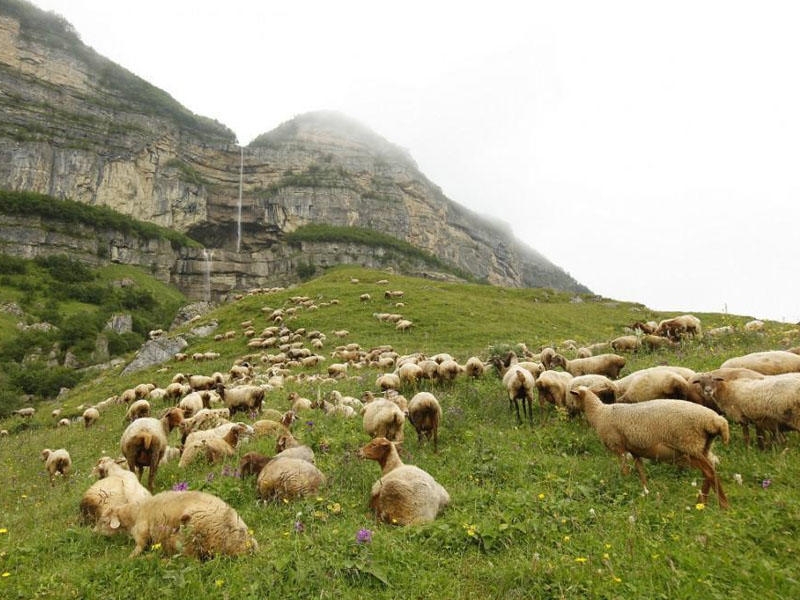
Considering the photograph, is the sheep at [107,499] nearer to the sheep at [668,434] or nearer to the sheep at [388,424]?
the sheep at [388,424]

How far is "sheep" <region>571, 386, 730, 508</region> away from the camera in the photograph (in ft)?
21.2

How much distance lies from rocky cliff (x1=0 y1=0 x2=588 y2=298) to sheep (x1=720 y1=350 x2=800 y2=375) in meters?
120

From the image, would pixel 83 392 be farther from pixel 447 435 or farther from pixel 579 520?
pixel 579 520

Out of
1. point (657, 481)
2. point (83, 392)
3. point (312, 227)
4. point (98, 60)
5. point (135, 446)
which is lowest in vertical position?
point (83, 392)

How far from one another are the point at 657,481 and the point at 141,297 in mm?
102614

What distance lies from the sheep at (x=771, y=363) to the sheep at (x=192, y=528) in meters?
10.4

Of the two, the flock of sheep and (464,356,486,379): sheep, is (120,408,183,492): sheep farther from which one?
(464,356,486,379): sheep

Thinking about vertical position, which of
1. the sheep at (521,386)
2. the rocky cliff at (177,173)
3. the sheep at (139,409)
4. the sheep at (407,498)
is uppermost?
the rocky cliff at (177,173)

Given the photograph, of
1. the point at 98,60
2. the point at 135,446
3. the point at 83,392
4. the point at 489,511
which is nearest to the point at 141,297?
the point at 83,392

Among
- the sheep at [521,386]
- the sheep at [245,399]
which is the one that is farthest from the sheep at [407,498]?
the sheep at [245,399]

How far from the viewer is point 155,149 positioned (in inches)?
5492

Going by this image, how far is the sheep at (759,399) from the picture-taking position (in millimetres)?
7035

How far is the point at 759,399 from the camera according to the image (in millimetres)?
7457

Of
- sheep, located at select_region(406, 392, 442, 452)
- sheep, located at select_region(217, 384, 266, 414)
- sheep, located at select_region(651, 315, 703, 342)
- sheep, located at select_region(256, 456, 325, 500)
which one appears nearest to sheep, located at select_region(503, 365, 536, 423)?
sheep, located at select_region(406, 392, 442, 452)
